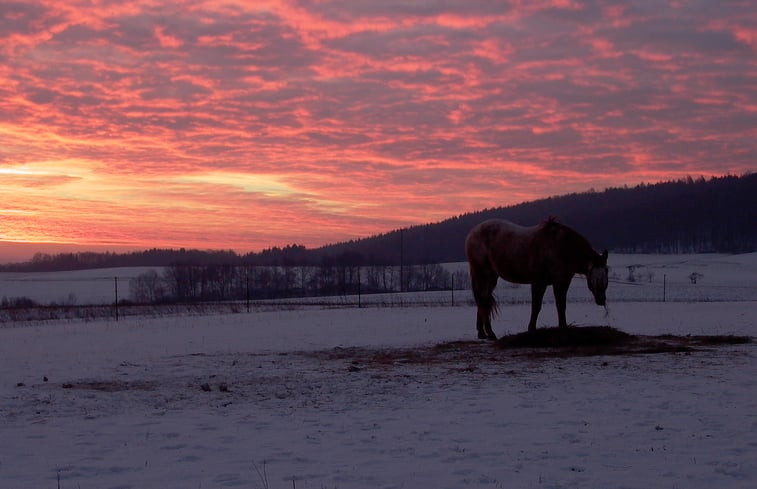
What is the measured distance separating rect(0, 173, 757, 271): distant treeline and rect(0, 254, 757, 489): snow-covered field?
11516 cm

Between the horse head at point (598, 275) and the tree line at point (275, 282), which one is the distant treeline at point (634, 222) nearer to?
the tree line at point (275, 282)

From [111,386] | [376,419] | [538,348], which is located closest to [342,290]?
[538,348]

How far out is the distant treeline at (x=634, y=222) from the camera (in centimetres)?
15075

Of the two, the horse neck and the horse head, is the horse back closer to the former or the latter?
the horse neck

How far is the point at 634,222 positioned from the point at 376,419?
161m

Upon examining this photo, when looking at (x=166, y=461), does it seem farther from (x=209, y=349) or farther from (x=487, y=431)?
(x=209, y=349)

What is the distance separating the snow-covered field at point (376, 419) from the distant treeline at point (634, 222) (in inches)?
4534

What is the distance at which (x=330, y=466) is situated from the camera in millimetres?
6441

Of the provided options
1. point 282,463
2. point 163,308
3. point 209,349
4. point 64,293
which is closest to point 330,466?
point 282,463

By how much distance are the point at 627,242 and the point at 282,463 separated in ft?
518

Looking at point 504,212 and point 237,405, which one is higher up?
point 504,212

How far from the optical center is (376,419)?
8.41 meters

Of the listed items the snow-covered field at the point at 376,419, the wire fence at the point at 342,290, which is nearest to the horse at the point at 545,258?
the snow-covered field at the point at 376,419

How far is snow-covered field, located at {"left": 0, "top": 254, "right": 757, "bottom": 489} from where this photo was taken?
6.20m
